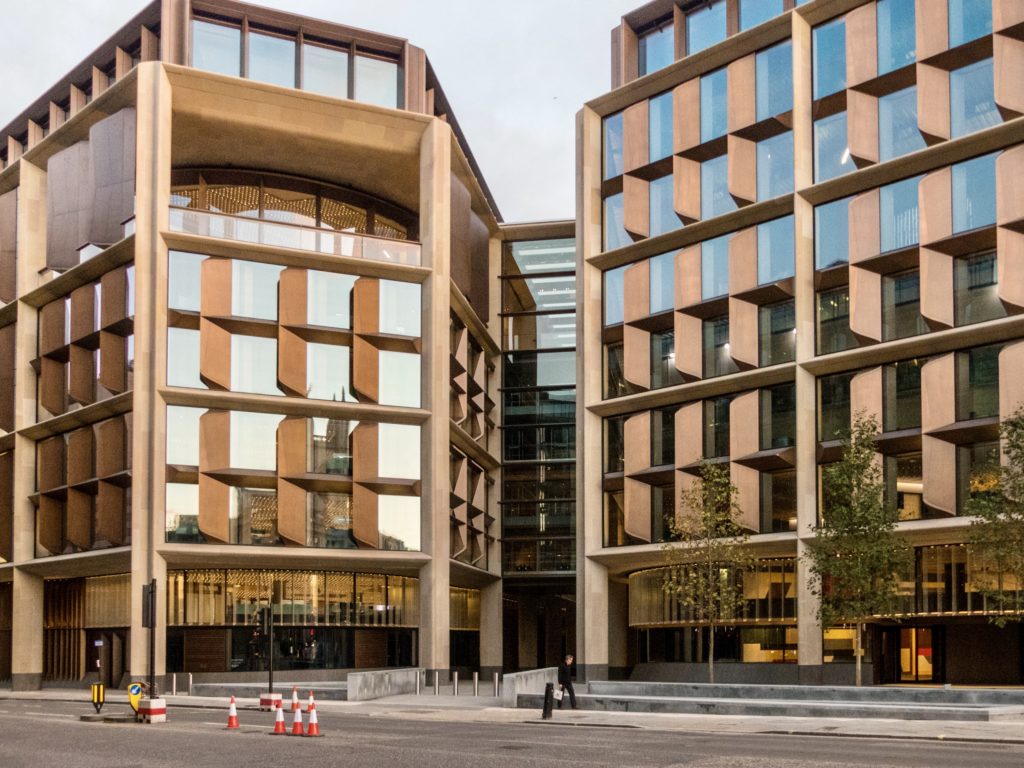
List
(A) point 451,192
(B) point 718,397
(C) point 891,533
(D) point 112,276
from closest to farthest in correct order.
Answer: (C) point 891,533, (B) point 718,397, (D) point 112,276, (A) point 451,192

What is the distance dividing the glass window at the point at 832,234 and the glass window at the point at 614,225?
9.84 meters

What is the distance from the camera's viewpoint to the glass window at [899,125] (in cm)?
4622

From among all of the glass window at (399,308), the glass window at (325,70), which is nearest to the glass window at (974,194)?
the glass window at (399,308)

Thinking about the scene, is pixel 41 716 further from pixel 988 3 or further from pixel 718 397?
pixel 988 3

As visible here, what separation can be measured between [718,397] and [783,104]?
11364 millimetres

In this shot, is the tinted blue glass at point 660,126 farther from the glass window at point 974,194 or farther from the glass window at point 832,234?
the glass window at point 974,194

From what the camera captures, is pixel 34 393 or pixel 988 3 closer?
pixel 988 3

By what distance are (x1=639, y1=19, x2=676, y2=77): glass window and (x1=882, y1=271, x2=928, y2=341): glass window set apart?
15037 mm

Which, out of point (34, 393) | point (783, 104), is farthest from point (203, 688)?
point (783, 104)

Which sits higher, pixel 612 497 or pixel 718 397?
pixel 718 397

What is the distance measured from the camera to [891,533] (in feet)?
141

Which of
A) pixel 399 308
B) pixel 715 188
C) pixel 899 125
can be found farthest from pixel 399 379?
pixel 899 125

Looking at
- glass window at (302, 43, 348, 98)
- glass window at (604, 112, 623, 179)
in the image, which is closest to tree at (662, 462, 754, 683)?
glass window at (604, 112, 623, 179)

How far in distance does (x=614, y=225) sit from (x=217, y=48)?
717 inches
